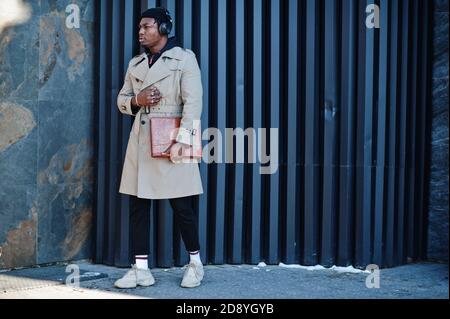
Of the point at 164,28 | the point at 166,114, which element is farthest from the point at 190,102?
the point at 164,28

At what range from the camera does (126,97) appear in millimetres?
5086

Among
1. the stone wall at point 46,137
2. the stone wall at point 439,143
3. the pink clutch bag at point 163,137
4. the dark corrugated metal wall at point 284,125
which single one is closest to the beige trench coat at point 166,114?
the pink clutch bag at point 163,137

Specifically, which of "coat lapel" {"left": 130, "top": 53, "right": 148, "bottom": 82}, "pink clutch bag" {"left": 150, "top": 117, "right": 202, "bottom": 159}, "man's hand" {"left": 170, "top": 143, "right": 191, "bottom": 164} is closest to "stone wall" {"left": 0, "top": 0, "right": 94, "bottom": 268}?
"coat lapel" {"left": 130, "top": 53, "right": 148, "bottom": 82}

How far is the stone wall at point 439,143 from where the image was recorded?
5.92 metres

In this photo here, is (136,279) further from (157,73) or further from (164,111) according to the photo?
(157,73)

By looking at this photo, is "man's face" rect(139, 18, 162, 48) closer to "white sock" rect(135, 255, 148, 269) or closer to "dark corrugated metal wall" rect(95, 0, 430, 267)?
"dark corrugated metal wall" rect(95, 0, 430, 267)

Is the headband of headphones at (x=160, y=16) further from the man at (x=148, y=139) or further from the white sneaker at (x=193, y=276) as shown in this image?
the white sneaker at (x=193, y=276)

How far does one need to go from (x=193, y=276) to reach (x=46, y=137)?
1.80 m

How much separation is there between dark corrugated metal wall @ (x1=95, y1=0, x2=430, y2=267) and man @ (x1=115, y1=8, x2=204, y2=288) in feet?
1.85

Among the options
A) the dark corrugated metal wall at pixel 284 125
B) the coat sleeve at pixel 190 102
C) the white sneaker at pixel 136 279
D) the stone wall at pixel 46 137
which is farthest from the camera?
the dark corrugated metal wall at pixel 284 125

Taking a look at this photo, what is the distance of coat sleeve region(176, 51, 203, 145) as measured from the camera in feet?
15.8

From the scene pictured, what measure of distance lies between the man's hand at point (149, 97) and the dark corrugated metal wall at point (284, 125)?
2.53 feet

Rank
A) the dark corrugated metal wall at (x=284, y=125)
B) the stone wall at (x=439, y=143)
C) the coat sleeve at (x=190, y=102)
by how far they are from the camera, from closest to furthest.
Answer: the coat sleeve at (x=190, y=102), the dark corrugated metal wall at (x=284, y=125), the stone wall at (x=439, y=143)
